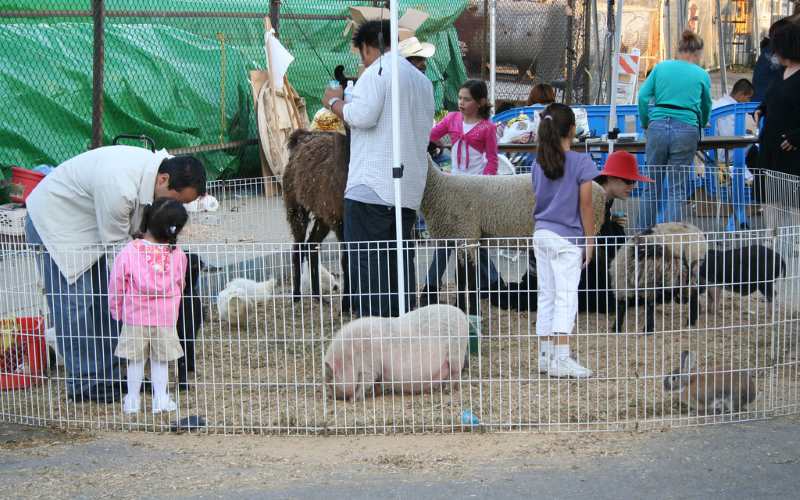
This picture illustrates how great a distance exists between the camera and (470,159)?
7.60m

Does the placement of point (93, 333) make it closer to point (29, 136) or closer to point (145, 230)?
point (145, 230)

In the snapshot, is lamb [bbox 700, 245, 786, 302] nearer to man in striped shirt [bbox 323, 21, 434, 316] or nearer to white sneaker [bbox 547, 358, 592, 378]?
white sneaker [bbox 547, 358, 592, 378]

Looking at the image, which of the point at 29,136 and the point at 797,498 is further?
the point at 29,136

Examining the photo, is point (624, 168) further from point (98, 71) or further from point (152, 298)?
point (98, 71)

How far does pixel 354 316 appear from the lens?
19.4ft

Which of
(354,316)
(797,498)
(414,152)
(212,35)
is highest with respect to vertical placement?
(212,35)

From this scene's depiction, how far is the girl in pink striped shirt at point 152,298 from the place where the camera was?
501cm

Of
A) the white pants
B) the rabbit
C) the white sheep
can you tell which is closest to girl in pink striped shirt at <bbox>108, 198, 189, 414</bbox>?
the white sheep

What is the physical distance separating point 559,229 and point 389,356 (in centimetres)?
123

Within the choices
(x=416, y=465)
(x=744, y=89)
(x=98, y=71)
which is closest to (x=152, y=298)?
(x=416, y=465)

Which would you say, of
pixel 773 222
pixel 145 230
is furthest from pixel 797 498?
pixel 145 230

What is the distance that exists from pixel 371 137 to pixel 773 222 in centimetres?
275

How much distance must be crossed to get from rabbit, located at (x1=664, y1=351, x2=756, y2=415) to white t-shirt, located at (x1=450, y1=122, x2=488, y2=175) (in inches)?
120

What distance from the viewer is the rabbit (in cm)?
490
